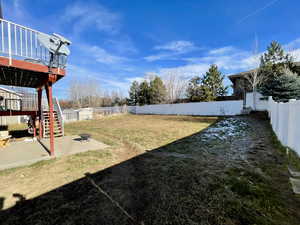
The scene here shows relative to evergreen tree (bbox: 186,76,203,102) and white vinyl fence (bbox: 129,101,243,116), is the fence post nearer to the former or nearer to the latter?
white vinyl fence (bbox: 129,101,243,116)

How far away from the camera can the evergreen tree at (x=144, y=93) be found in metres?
26.5

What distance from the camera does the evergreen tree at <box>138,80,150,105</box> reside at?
2648 cm

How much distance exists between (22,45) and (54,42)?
0.78 m

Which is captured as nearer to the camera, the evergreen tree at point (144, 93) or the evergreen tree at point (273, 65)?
the evergreen tree at point (273, 65)

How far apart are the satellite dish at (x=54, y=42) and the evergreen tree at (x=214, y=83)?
1765cm

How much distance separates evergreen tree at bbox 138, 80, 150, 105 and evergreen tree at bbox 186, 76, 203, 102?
27.4ft

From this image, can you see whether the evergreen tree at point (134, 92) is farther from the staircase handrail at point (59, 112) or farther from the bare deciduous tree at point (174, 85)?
the staircase handrail at point (59, 112)

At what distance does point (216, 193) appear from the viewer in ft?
8.02

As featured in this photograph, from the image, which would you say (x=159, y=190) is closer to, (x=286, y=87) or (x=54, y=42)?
(x=54, y=42)

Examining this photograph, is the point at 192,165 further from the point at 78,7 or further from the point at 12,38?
the point at 78,7

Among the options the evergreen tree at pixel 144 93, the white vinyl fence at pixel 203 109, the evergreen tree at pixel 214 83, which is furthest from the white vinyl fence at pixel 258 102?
the evergreen tree at pixel 144 93

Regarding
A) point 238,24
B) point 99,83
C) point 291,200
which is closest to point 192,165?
point 291,200

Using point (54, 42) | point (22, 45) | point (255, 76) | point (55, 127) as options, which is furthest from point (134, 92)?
point (22, 45)

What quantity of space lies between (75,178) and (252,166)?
4402 mm
